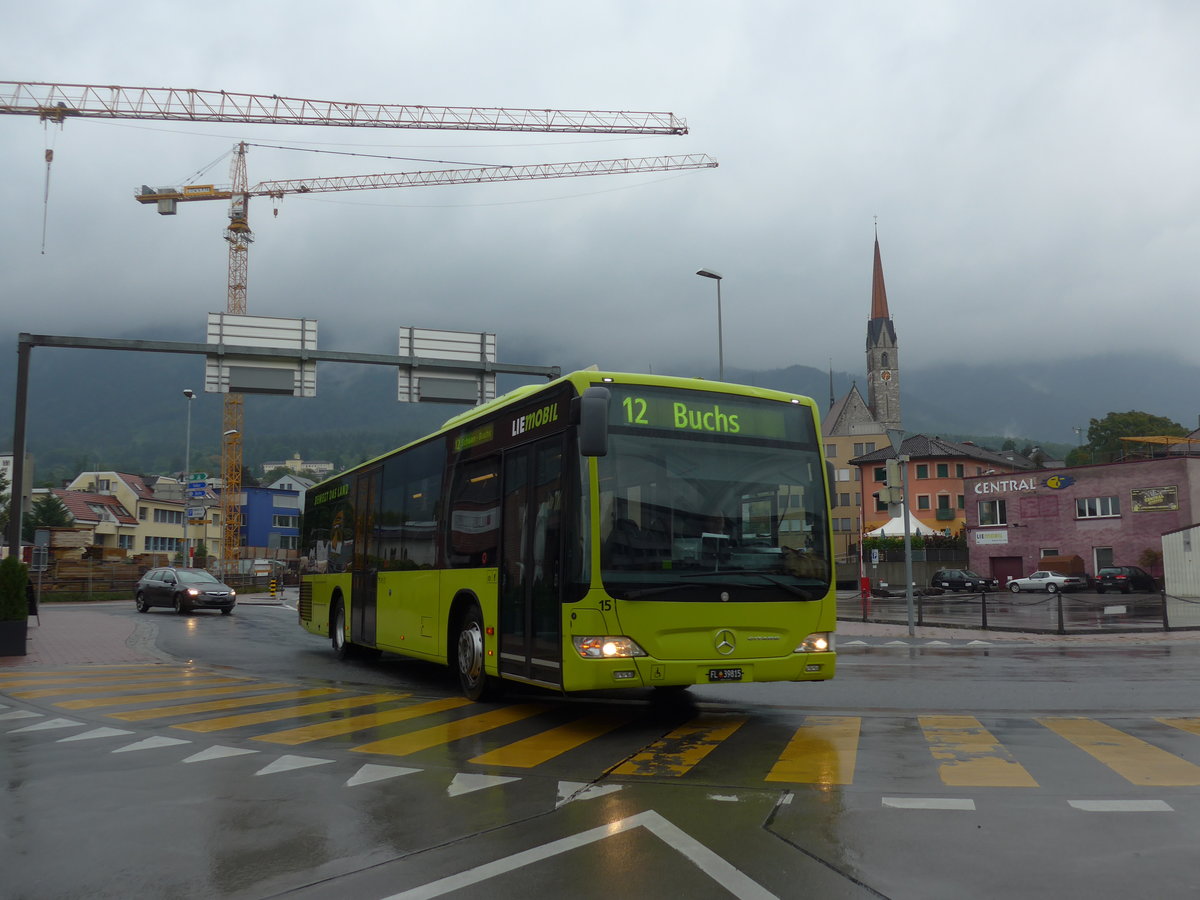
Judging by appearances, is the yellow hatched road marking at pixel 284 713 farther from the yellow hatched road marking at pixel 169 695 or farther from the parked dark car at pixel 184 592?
the parked dark car at pixel 184 592

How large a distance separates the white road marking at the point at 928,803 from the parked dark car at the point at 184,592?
30.7m

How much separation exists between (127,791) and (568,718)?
4544mm

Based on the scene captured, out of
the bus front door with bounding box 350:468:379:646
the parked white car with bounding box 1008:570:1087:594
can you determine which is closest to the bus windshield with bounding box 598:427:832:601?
the bus front door with bounding box 350:468:379:646

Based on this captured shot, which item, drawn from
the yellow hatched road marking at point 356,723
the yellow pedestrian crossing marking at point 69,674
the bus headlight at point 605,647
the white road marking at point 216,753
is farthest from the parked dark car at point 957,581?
the white road marking at point 216,753

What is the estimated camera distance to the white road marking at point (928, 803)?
20.5 feet

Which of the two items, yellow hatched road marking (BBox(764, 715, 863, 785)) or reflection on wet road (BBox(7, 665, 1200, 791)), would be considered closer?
yellow hatched road marking (BBox(764, 715, 863, 785))

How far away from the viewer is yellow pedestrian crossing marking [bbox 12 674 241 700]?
1286cm

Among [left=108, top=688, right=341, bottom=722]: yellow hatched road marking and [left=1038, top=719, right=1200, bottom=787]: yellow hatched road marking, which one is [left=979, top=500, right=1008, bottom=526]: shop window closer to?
[left=1038, top=719, right=1200, bottom=787]: yellow hatched road marking

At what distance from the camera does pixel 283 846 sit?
5605mm

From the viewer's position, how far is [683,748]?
854cm

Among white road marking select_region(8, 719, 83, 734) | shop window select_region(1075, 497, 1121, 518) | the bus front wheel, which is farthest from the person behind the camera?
shop window select_region(1075, 497, 1121, 518)

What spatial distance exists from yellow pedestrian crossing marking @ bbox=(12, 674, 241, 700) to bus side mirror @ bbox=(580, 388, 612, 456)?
25.3 ft

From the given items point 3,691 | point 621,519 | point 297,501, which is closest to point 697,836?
point 621,519

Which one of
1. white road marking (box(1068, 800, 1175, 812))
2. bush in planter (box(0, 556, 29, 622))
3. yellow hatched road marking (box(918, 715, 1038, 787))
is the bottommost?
yellow hatched road marking (box(918, 715, 1038, 787))
